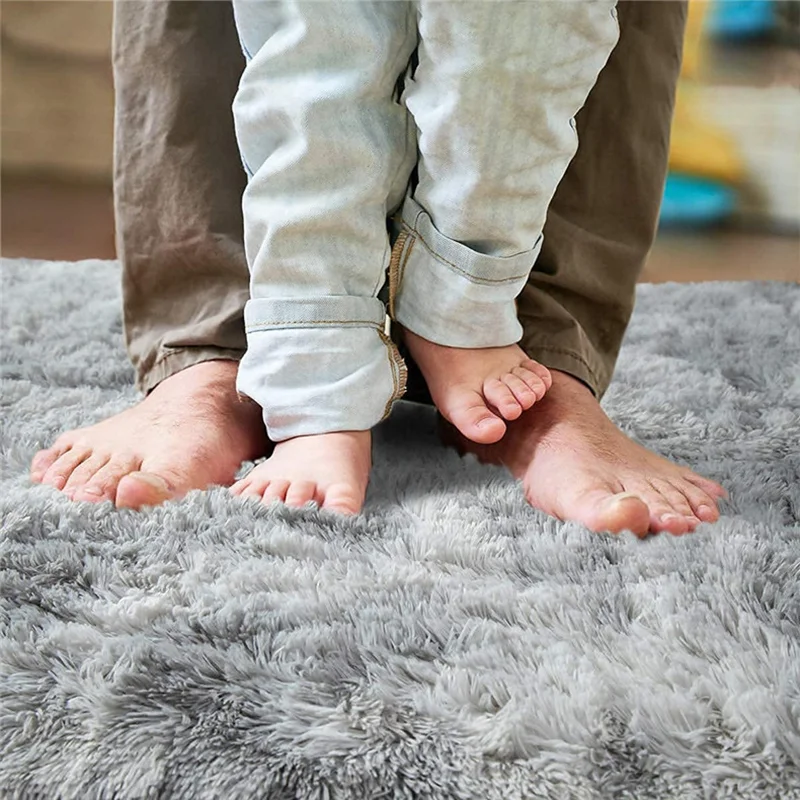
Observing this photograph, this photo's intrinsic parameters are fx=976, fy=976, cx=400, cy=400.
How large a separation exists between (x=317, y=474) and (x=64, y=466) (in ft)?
0.64

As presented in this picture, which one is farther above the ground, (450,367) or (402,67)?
(402,67)

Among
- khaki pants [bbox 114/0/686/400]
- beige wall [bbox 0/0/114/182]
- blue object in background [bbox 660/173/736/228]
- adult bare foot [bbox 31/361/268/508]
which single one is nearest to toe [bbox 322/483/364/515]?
adult bare foot [bbox 31/361/268/508]

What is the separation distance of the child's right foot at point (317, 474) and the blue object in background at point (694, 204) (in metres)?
1.55

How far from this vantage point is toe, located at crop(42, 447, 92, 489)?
27.9 inches

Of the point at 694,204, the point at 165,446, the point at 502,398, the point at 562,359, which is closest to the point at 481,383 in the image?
the point at 502,398

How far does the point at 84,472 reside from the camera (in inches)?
27.8

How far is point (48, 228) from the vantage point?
216 centimetres

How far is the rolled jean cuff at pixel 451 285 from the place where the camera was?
733mm

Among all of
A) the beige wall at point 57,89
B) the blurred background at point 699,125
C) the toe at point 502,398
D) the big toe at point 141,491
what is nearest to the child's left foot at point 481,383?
the toe at point 502,398

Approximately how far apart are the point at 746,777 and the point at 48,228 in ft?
6.76

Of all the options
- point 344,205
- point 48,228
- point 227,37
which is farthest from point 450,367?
point 48,228

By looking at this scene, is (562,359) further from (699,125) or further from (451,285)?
(699,125)

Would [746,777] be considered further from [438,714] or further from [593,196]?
[593,196]

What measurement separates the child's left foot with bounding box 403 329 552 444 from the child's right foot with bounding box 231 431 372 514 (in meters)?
0.07
